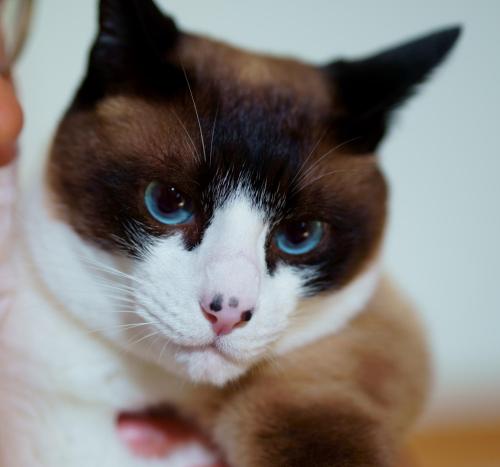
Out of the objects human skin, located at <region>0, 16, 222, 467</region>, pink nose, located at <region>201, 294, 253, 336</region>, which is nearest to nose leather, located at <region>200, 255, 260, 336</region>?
pink nose, located at <region>201, 294, 253, 336</region>

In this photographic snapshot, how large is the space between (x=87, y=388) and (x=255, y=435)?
0.30 m

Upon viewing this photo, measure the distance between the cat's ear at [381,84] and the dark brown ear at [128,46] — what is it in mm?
275

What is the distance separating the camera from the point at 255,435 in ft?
3.04

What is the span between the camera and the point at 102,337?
1.04m

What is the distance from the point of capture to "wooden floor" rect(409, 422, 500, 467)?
65.7 inches

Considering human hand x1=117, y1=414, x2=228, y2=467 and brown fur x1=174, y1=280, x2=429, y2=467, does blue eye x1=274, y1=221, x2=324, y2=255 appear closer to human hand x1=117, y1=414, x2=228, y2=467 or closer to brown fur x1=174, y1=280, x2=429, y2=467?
brown fur x1=174, y1=280, x2=429, y2=467

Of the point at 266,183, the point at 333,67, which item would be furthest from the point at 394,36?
the point at 266,183

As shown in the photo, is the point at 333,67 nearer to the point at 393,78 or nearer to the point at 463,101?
the point at 393,78

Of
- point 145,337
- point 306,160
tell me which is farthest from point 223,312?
point 306,160

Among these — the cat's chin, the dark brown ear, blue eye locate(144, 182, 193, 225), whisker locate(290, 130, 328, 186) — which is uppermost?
the dark brown ear

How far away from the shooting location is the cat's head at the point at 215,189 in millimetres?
822

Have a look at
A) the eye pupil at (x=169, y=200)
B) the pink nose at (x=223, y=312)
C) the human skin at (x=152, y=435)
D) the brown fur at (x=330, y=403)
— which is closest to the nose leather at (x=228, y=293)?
the pink nose at (x=223, y=312)

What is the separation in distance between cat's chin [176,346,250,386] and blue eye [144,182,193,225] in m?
0.17

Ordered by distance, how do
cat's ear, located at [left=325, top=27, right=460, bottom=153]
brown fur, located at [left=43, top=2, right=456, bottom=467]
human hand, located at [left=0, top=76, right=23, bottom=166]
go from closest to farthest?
human hand, located at [left=0, top=76, right=23, bottom=166], brown fur, located at [left=43, top=2, right=456, bottom=467], cat's ear, located at [left=325, top=27, right=460, bottom=153]
